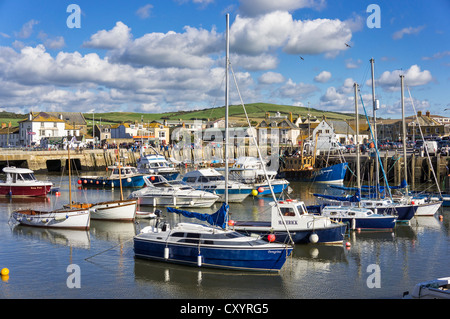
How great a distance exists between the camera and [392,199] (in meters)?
32.9

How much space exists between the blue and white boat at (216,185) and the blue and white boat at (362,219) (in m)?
13.0

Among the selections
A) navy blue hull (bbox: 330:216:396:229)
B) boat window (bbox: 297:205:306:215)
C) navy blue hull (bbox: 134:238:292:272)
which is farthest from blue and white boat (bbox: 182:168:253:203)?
navy blue hull (bbox: 134:238:292:272)

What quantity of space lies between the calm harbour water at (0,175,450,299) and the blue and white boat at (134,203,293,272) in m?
0.40

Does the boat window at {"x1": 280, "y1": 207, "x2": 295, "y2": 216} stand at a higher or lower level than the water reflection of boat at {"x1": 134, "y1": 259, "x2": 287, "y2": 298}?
higher

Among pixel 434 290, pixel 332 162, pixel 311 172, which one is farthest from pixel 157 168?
pixel 434 290

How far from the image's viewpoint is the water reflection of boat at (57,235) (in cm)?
2613

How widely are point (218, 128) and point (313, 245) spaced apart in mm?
102382

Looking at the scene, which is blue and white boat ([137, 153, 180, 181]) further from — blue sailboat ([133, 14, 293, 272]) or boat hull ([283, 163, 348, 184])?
blue sailboat ([133, 14, 293, 272])

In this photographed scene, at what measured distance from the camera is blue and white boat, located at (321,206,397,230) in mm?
28625

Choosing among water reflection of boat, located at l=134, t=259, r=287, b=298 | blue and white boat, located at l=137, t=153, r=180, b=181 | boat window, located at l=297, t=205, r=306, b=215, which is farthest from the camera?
blue and white boat, located at l=137, t=153, r=180, b=181

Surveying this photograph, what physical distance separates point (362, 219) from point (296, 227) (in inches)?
246

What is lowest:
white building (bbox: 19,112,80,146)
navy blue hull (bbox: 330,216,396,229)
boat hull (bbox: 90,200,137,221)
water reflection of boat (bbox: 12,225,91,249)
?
water reflection of boat (bbox: 12,225,91,249)

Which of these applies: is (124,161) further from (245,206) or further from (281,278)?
(281,278)
